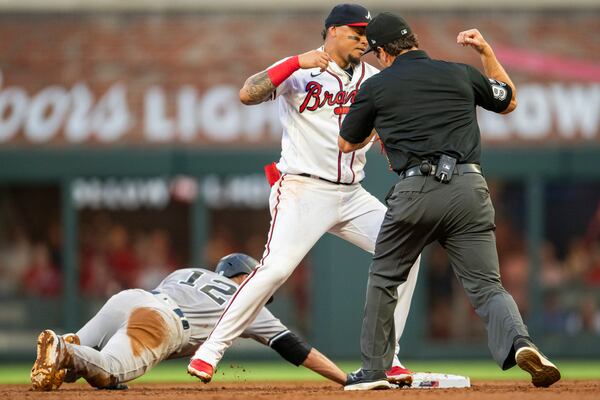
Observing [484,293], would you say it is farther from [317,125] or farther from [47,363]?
[47,363]

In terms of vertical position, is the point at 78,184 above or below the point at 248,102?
below

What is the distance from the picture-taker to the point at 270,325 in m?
7.55

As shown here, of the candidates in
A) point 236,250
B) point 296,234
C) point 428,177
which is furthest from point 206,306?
point 236,250

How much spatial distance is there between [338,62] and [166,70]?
743 cm

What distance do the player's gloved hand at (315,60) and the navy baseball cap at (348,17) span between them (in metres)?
0.48

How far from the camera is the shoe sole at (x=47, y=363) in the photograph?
6.73 meters

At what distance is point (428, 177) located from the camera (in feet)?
21.6

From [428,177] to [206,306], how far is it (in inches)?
68.7

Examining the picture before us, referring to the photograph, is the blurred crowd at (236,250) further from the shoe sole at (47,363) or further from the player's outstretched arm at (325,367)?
the shoe sole at (47,363)

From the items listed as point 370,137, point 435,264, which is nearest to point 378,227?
point 370,137

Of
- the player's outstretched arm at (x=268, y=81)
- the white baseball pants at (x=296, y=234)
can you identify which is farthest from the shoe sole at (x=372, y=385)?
the player's outstretched arm at (x=268, y=81)

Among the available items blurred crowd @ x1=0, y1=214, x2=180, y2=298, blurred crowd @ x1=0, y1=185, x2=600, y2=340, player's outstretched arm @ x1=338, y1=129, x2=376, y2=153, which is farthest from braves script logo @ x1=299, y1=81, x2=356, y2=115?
blurred crowd @ x1=0, y1=214, x2=180, y2=298

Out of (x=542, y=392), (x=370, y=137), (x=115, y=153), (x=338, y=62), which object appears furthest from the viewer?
(x=115, y=153)

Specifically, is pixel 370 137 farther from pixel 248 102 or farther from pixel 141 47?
pixel 141 47
